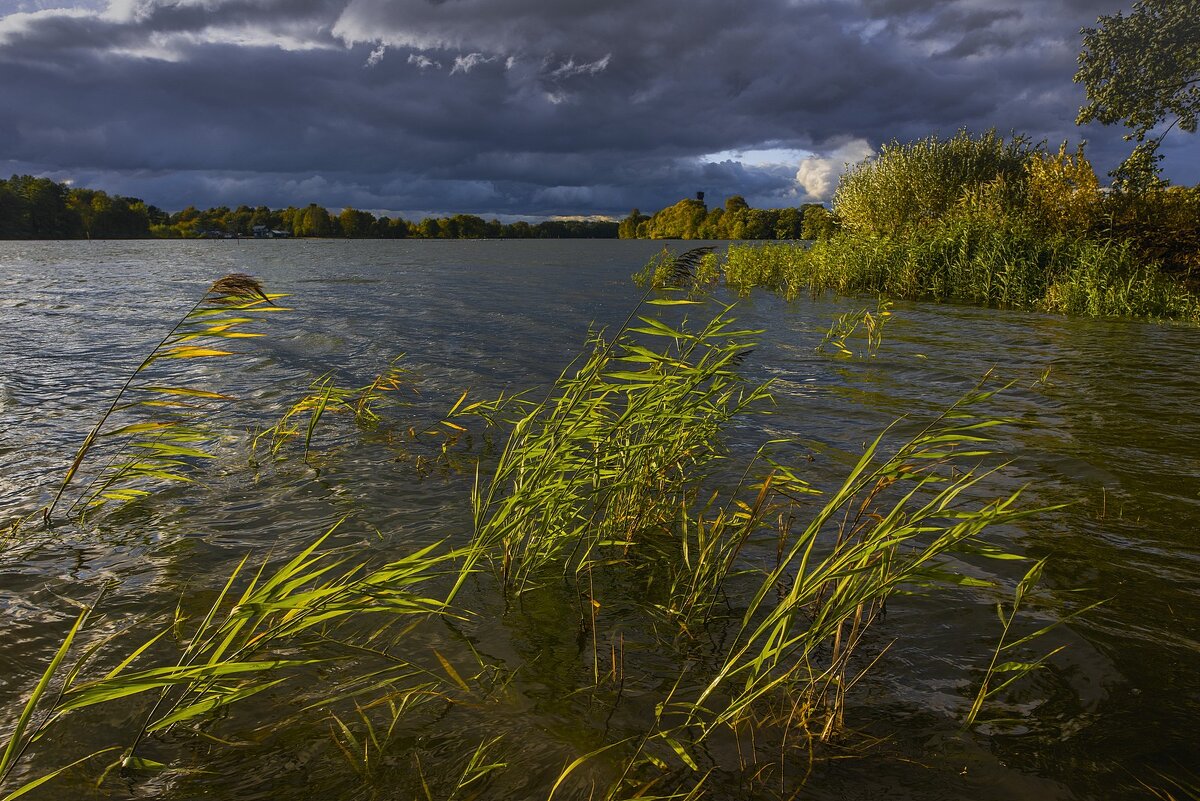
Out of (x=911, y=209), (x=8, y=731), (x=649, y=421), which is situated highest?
(x=911, y=209)

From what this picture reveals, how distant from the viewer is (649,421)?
5383 mm

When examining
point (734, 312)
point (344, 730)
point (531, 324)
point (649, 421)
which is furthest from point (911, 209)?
point (344, 730)

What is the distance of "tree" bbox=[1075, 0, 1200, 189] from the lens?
30.5 meters

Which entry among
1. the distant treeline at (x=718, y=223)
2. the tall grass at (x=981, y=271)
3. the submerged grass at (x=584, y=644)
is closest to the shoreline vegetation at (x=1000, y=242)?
the tall grass at (x=981, y=271)

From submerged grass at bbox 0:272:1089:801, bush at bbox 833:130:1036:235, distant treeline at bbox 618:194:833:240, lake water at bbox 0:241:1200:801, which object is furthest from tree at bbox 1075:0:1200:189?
distant treeline at bbox 618:194:833:240

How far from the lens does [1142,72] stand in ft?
104

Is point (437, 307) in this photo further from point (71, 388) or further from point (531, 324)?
point (71, 388)

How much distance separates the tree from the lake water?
23395 millimetres

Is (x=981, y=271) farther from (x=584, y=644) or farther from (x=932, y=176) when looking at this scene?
(x=584, y=644)

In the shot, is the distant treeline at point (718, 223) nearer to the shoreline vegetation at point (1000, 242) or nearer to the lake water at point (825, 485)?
the shoreline vegetation at point (1000, 242)

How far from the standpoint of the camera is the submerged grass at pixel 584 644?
3.10 m

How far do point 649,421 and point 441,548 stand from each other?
85.1 inches

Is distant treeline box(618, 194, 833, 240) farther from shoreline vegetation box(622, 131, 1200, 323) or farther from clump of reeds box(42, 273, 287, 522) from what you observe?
clump of reeds box(42, 273, 287, 522)

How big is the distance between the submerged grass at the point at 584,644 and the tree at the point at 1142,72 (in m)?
35.7
